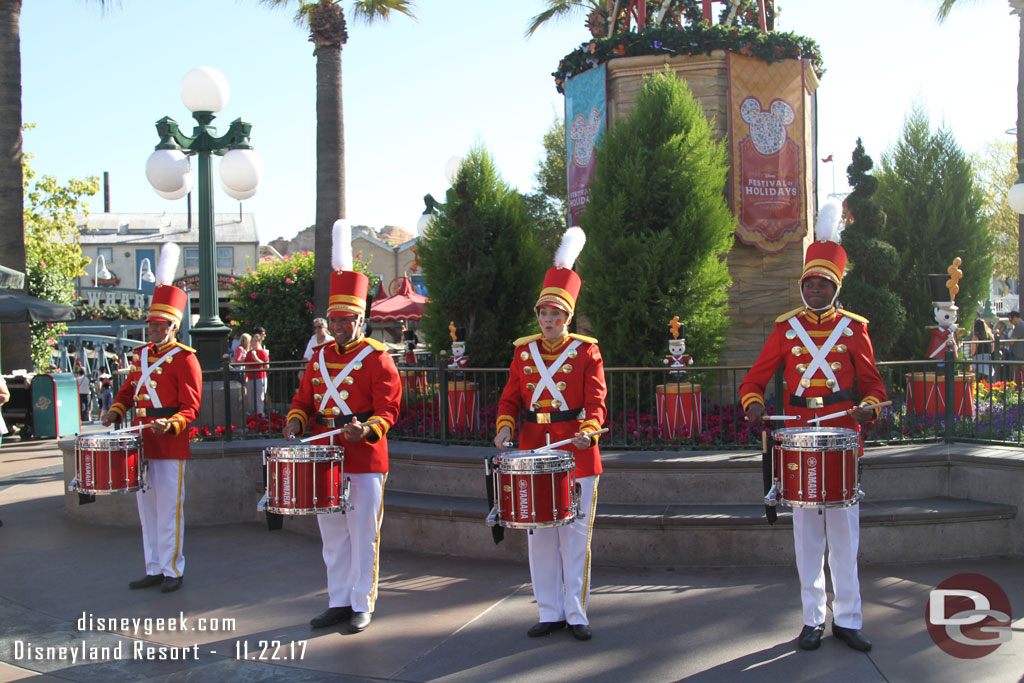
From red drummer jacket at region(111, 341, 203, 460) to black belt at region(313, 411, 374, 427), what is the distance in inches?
57.5

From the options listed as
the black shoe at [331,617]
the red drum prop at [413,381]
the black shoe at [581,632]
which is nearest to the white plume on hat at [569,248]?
the black shoe at [581,632]

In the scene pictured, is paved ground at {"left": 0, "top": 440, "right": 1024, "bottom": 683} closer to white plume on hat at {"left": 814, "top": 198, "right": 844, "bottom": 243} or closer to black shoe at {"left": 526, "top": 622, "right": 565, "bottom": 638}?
black shoe at {"left": 526, "top": 622, "right": 565, "bottom": 638}

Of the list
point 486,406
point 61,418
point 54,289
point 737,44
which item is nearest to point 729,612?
point 486,406

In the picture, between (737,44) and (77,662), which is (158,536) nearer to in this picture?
(77,662)

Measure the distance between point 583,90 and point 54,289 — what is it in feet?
49.5

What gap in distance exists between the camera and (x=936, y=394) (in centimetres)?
854

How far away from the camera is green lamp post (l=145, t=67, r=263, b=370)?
408 inches

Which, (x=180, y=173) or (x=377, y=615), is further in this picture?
(x=180, y=173)

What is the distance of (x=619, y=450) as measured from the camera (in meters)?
8.51

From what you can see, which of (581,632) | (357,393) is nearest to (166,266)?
(357,393)

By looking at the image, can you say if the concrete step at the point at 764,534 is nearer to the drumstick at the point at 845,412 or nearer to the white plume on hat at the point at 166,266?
the drumstick at the point at 845,412

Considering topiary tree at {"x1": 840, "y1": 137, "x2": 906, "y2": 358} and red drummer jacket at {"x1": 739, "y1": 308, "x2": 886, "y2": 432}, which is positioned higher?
topiary tree at {"x1": 840, "y1": 137, "x2": 906, "y2": 358}

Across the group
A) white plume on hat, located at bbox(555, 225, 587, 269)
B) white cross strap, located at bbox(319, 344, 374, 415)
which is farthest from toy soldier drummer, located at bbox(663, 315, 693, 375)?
white cross strap, located at bbox(319, 344, 374, 415)

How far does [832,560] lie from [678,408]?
11.2ft
